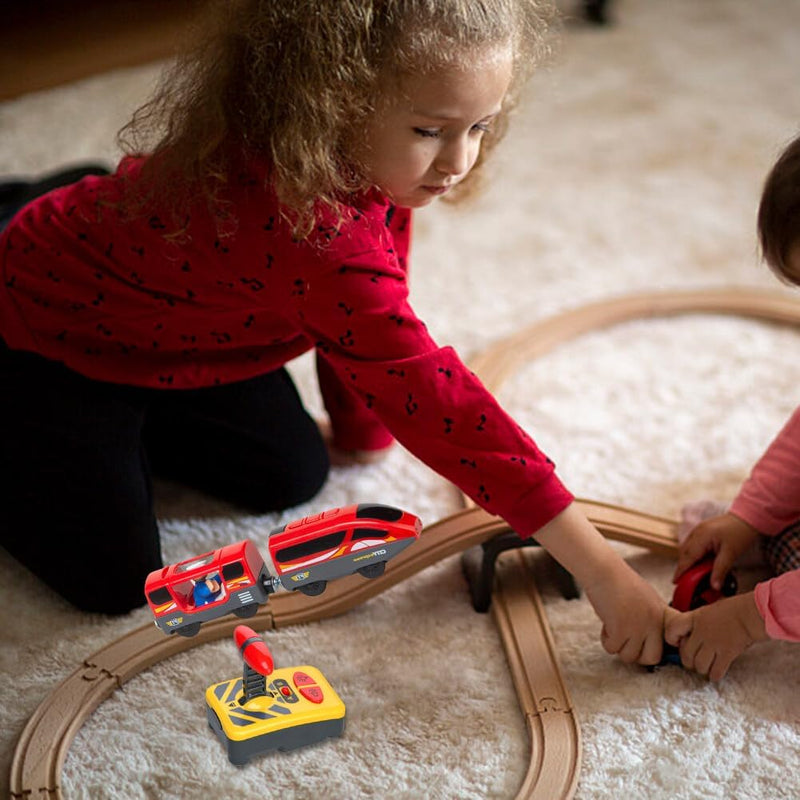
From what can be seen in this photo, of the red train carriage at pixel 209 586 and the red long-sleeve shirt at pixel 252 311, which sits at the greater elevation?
the red long-sleeve shirt at pixel 252 311

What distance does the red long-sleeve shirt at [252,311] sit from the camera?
96 cm

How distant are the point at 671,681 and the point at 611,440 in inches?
15.0

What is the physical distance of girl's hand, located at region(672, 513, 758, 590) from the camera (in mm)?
1068

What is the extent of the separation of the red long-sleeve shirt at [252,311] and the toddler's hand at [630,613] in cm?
9

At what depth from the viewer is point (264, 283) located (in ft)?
3.28

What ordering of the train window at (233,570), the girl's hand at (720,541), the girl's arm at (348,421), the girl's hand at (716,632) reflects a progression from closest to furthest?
the train window at (233,570)
the girl's hand at (716,632)
the girl's hand at (720,541)
the girl's arm at (348,421)

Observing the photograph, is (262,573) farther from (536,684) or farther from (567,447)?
(567,447)

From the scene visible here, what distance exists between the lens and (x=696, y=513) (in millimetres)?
1161

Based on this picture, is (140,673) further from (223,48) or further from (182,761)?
(223,48)

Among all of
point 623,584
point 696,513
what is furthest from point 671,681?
point 696,513


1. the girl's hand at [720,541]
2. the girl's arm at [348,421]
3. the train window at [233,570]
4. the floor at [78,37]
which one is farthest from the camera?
the floor at [78,37]

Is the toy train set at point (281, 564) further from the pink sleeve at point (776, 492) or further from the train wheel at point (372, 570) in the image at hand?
the pink sleeve at point (776, 492)

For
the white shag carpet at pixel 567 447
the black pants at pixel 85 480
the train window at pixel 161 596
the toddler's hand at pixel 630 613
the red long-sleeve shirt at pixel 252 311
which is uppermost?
the red long-sleeve shirt at pixel 252 311

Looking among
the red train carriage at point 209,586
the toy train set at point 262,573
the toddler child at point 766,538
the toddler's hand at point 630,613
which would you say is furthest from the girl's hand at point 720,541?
the red train carriage at point 209,586
